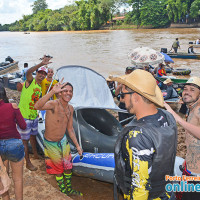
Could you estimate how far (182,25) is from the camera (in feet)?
175

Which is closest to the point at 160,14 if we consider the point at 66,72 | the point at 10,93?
the point at 10,93

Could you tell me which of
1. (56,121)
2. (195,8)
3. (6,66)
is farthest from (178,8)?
(56,121)

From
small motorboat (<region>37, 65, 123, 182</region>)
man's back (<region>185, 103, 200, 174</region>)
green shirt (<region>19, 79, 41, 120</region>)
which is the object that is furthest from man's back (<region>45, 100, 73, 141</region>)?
man's back (<region>185, 103, 200, 174</region>)

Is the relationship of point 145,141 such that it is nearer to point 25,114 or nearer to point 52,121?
point 52,121

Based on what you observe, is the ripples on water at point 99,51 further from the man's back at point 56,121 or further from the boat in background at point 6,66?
the man's back at point 56,121

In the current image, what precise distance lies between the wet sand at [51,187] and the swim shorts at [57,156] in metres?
0.25

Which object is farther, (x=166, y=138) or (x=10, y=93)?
(x=10, y=93)

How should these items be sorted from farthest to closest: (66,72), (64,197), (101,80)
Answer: (101,80) → (66,72) → (64,197)

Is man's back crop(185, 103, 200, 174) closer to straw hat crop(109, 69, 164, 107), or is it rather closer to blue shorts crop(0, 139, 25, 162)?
straw hat crop(109, 69, 164, 107)

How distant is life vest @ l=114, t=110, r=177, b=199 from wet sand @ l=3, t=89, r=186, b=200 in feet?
5.25

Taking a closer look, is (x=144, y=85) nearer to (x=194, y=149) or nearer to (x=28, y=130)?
(x=194, y=149)

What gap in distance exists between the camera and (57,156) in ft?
11.0

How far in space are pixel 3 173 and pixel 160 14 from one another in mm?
60784

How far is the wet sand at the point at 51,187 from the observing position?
10.1 ft
